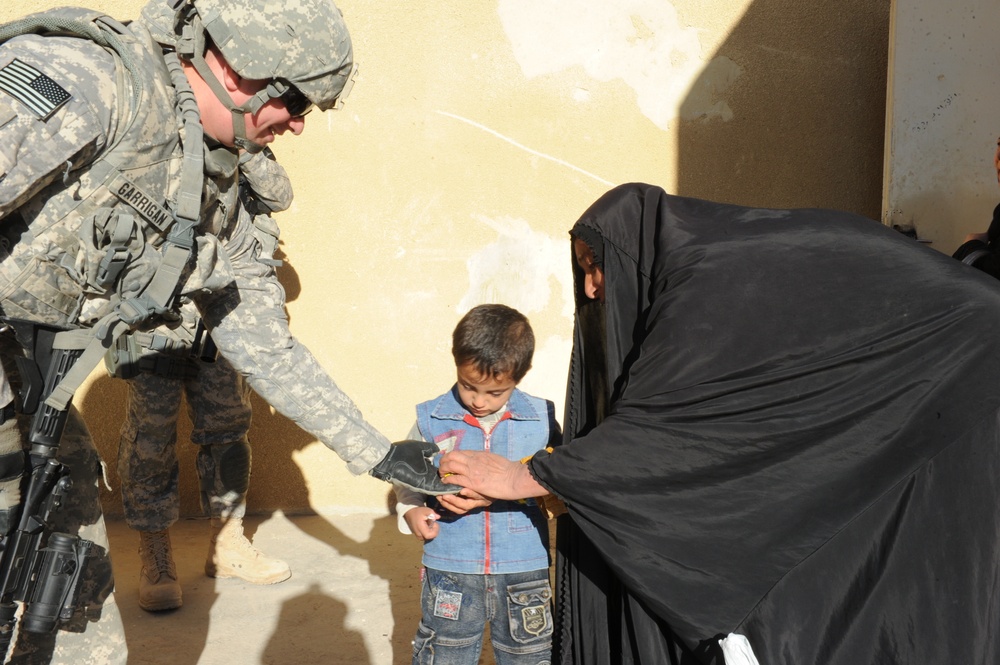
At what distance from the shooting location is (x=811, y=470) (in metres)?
2.19

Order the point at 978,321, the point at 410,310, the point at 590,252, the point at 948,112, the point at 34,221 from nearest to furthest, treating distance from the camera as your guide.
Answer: the point at 34,221 < the point at 978,321 < the point at 590,252 < the point at 948,112 < the point at 410,310

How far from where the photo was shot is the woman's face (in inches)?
102

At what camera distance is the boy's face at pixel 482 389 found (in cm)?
261

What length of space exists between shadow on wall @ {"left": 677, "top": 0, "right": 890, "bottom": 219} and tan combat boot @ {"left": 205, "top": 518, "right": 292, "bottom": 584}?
2.71 meters

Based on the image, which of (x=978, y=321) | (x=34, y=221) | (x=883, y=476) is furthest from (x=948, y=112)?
(x=34, y=221)

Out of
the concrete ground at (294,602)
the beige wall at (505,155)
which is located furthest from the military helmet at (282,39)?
the beige wall at (505,155)

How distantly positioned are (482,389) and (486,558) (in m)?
0.46

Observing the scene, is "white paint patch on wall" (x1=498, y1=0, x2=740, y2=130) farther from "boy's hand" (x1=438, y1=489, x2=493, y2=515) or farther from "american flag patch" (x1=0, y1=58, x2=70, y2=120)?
"american flag patch" (x1=0, y1=58, x2=70, y2=120)

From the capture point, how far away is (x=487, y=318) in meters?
2.68

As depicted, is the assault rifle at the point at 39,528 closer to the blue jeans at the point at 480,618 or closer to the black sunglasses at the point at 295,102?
the black sunglasses at the point at 295,102

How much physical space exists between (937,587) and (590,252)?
1.18 meters

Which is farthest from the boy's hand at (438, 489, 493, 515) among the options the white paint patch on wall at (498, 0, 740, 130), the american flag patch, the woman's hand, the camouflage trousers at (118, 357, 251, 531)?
the white paint patch on wall at (498, 0, 740, 130)

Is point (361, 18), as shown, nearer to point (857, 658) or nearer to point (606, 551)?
point (606, 551)

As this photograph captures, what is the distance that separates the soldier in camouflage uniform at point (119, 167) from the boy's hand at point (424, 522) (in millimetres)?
104
